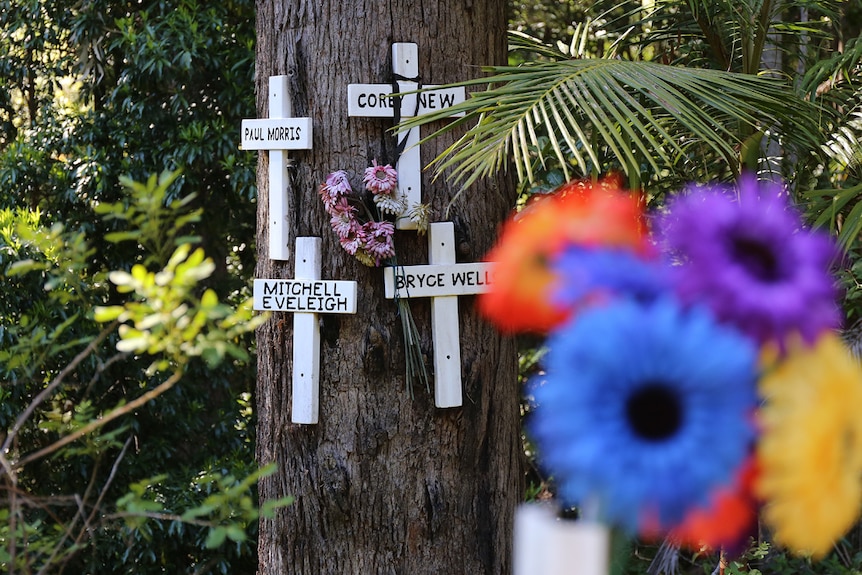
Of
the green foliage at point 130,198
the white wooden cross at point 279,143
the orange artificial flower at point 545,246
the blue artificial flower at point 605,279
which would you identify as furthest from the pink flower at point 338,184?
the green foliage at point 130,198

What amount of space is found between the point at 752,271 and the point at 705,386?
13 cm

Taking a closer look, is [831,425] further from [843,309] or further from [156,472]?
[156,472]

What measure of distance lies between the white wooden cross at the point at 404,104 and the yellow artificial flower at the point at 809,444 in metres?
Result: 1.38

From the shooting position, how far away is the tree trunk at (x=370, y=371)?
204 centimetres

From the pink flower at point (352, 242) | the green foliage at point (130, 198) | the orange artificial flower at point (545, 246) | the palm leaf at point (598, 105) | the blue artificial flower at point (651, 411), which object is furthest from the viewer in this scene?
the green foliage at point (130, 198)

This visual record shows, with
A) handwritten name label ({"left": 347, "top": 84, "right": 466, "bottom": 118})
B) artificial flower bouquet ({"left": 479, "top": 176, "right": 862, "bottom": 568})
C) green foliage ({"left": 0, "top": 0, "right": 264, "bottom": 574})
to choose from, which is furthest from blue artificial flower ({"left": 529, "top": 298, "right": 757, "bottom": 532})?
green foliage ({"left": 0, "top": 0, "right": 264, "bottom": 574})

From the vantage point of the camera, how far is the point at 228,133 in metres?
3.54

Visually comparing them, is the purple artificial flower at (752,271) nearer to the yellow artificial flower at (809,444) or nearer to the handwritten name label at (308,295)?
the yellow artificial flower at (809,444)

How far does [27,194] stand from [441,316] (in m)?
2.46

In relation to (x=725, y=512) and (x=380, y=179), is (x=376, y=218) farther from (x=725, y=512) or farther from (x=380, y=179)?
(x=725, y=512)

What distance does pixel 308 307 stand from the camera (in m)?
2.03

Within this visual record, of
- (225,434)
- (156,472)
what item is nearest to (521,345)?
(225,434)

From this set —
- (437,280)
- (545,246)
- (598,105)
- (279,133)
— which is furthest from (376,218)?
(545,246)

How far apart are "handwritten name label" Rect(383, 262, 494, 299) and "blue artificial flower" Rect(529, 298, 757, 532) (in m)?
1.37
